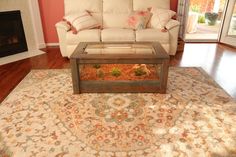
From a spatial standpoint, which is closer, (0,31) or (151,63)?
(151,63)

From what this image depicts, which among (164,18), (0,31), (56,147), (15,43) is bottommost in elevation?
(56,147)

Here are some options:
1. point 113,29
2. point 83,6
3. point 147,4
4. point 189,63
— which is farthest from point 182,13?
point 83,6

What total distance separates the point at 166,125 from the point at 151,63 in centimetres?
73

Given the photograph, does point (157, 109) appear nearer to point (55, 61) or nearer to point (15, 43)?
point (55, 61)

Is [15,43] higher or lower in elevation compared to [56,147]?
higher

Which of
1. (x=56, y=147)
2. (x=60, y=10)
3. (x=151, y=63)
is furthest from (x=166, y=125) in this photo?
(x=60, y=10)

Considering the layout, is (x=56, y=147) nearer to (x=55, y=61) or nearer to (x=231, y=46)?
(x=55, y=61)

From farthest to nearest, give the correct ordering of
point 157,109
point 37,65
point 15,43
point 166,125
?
point 15,43, point 37,65, point 157,109, point 166,125

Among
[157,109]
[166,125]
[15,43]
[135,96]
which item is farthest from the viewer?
[15,43]

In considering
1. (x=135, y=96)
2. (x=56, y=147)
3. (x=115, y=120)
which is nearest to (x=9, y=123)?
(x=56, y=147)

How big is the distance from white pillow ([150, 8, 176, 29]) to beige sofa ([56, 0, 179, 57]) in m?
0.09

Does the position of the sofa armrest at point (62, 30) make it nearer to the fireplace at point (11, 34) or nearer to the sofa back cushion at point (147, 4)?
the fireplace at point (11, 34)

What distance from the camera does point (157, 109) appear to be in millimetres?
2135

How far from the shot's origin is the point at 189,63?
3396 millimetres
